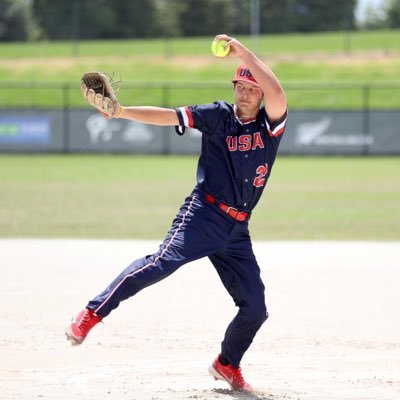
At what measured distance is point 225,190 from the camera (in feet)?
18.7

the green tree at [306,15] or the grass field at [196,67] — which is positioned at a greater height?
the green tree at [306,15]

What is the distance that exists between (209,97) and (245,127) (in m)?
35.7

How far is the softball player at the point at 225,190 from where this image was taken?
18.3 feet

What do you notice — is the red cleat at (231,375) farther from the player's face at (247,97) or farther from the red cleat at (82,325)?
the player's face at (247,97)

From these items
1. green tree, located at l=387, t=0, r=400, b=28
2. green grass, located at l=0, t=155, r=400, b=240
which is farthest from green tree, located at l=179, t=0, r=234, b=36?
green grass, located at l=0, t=155, r=400, b=240

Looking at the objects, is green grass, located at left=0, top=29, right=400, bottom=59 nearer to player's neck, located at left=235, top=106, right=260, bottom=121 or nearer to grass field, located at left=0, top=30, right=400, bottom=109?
grass field, located at left=0, top=30, right=400, bottom=109

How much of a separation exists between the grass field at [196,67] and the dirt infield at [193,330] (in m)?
28.4

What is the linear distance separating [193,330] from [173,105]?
3337 cm

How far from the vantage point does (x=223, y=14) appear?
195 ft

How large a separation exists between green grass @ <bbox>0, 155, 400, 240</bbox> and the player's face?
7.49 meters

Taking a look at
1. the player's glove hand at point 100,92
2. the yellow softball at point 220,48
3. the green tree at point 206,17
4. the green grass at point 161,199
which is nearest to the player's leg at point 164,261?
the player's glove hand at point 100,92

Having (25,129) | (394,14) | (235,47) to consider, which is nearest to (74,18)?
(394,14)

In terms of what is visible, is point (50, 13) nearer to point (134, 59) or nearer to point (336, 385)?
point (134, 59)

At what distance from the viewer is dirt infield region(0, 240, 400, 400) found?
19.6 feet
